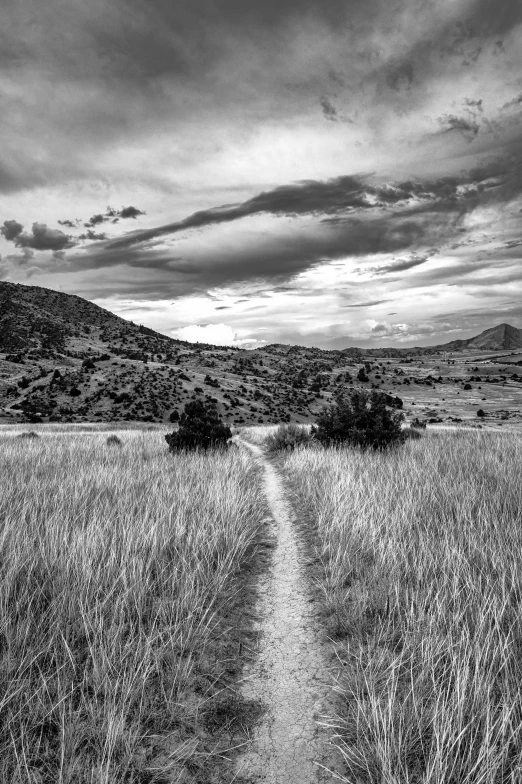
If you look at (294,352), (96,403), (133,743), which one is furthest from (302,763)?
(294,352)

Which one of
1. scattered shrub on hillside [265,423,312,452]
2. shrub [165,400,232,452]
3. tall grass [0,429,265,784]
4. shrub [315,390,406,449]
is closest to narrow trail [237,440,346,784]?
tall grass [0,429,265,784]

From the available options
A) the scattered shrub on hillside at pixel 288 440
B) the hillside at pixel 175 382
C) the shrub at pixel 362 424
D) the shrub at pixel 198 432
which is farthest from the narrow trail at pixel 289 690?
the hillside at pixel 175 382

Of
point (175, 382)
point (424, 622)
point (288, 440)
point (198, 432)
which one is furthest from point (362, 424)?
point (175, 382)

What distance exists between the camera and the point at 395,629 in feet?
11.3

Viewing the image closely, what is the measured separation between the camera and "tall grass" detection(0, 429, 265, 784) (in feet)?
7.66

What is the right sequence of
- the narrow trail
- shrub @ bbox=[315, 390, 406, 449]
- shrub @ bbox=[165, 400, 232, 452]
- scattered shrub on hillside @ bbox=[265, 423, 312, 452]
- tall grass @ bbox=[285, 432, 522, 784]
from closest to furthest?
tall grass @ bbox=[285, 432, 522, 784], the narrow trail, shrub @ bbox=[315, 390, 406, 449], shrub @ bbox=[165, 400, 232, 452], scattered shrub on hillside @ bbox=[265, 423, 312, 452]

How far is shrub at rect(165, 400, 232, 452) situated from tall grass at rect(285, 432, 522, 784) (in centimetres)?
767

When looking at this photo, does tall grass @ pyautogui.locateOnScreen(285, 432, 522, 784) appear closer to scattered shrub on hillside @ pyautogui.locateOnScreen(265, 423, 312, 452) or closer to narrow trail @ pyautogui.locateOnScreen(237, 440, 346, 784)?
narrow trail @ pyautogui.locateOnScreen(237, 440, 346, 784)

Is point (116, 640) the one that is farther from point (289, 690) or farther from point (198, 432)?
point (198, 432)

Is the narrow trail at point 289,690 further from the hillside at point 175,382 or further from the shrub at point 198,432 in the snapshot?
the hillside at point 175,382

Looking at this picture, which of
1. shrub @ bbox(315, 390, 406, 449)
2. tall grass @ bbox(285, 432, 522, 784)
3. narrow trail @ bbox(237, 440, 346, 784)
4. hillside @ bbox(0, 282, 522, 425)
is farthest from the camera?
hillside @ bbox(0, 282, 522, 425)

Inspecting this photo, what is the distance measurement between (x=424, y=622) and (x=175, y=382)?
2480 inches

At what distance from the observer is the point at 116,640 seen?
3.13 meters

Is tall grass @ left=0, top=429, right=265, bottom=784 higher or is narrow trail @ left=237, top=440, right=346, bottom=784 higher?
tall grass @ left=0, top=429, right=265, bottom=784
